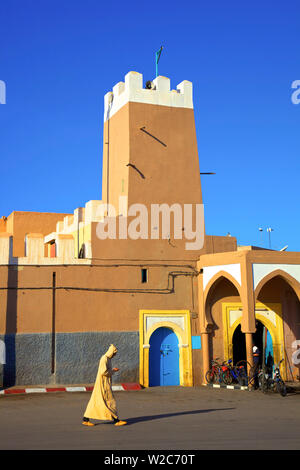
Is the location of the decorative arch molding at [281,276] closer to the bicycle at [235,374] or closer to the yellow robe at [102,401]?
the bicycle at [235,374]

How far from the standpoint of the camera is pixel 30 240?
20328 millimetres

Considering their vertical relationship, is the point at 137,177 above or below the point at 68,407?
above

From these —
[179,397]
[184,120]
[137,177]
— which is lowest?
[179,397]

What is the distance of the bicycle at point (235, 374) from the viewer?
19938 millimetres

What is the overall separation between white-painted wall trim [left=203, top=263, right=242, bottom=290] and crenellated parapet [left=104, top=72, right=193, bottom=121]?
288 inches

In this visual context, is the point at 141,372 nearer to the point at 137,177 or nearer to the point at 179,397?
the point at 179,397

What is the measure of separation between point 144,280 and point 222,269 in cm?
309

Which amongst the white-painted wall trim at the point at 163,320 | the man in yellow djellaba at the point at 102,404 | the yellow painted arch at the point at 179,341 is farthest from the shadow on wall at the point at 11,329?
the man in yellow djellaba at the point at 102,404

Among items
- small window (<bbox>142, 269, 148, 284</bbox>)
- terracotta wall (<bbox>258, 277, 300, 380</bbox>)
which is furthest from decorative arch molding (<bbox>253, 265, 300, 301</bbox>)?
small window (<bbox>142, 269, 148, 284</bbox>)

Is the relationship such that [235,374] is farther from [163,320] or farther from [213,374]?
[163,320]

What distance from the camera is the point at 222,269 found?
→ 824 inches

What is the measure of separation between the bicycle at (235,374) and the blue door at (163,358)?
2.01 metres

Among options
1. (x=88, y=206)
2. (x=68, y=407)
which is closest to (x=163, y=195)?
(x=88, y=206)

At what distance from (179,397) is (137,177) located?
8.99 meters
